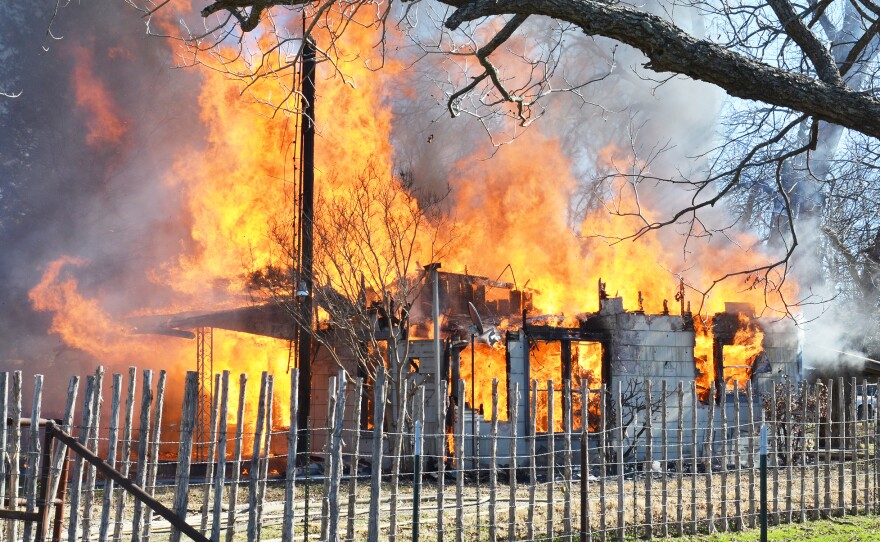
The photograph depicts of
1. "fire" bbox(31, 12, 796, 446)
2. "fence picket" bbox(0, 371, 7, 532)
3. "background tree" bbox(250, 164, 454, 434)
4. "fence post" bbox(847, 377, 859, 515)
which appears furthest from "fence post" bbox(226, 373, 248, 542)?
"fire" bbox(31, 12, 796, 446)

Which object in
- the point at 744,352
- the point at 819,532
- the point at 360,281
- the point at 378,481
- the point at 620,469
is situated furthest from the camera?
the point at 744,352

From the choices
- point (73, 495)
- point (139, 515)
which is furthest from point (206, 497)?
point (73, 495)

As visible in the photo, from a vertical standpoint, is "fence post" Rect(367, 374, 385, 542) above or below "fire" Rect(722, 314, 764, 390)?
below

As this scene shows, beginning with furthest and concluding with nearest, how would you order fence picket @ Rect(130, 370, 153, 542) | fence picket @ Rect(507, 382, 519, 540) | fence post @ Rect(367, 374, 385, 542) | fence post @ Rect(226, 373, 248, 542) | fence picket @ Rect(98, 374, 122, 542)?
fence picket @ Rect(507, 382, 519, 540) < fence post @ Rect(367, 374, 385, 542) < fence post @ Rect(226, 373, 248, 542) < fence picket @ Rect(130, 370, 153, 542) < fence picket @ Rect(98, 374, 122, 542)

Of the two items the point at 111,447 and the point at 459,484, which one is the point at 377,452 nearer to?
the point at 459,484

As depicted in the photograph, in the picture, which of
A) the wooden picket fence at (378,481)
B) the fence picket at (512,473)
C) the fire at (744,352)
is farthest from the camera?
the fire at (744,352)

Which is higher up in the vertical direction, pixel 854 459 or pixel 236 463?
pixel 236 463

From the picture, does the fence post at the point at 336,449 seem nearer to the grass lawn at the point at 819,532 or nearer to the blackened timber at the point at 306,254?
the grass lawn at the point at 819,532

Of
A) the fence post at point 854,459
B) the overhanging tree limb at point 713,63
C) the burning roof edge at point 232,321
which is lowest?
the fence post at point 854,459

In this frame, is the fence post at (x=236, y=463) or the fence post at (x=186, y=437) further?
the fence post at (x=236, y=463)

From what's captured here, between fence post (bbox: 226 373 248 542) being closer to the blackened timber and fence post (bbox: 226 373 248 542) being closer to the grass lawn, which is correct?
the grass lawn

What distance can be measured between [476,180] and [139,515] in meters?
25.3

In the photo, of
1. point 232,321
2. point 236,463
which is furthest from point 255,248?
point 236,463

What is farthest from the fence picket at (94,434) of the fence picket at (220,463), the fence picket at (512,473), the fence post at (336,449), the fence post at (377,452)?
the fence picket at (512,473)
